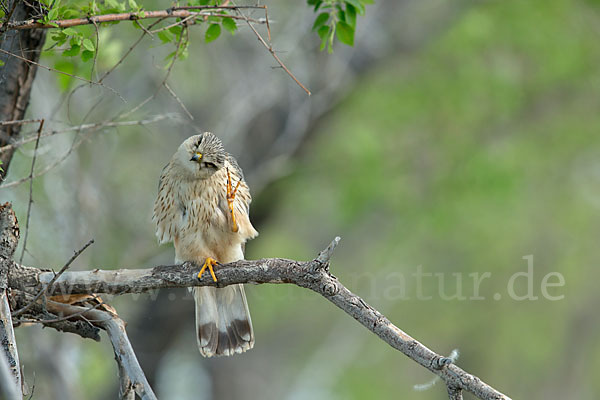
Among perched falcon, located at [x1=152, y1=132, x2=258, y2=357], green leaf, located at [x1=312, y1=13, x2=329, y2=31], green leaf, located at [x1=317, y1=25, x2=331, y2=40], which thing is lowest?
perched falcon, located at [x1=152, y1=132, x2=258, y2=357]

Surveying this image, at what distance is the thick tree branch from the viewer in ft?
10.1

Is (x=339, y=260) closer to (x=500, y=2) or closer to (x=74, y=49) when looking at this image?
(x=500, y=2)

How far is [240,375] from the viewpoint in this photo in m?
15.3

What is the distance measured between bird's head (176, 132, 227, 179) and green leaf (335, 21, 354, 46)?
3.35 ft

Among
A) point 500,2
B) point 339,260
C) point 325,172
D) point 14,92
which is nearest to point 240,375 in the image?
point 339,260

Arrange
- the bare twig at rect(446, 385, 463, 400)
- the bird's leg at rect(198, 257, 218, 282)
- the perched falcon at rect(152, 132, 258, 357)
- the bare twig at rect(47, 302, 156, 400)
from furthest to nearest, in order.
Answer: the perched falcon at rect(152, 132, 258, 357) < the bird's leg at rect(198, 257, 218, 282) < the bare twig at rect(47, 302, 156, 400) < the bare twig at rect(446, 385, 463, 400)

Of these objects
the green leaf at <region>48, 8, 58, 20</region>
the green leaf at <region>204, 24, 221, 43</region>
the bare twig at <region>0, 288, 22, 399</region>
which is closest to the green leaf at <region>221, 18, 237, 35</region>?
the green leaf at <region>204, 24, 221, 43</region>

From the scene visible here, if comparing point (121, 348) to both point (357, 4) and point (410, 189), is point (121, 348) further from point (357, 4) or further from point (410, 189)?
point (410, 189)

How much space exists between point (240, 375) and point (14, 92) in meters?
12.0

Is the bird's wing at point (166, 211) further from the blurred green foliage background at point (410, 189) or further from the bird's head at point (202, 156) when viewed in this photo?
the blurred green foliage background at point (410, 189)

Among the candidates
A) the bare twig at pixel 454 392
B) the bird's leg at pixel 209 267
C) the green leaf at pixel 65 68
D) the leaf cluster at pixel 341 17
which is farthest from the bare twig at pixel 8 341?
the leaf cluster at pixel 341 17

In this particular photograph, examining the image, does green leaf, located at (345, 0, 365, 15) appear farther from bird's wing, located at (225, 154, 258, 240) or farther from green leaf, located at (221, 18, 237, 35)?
bird's wing, located at (225, 154, 258, 240)

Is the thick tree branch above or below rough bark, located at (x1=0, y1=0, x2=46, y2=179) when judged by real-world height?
below

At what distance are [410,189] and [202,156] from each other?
23.8 feet
